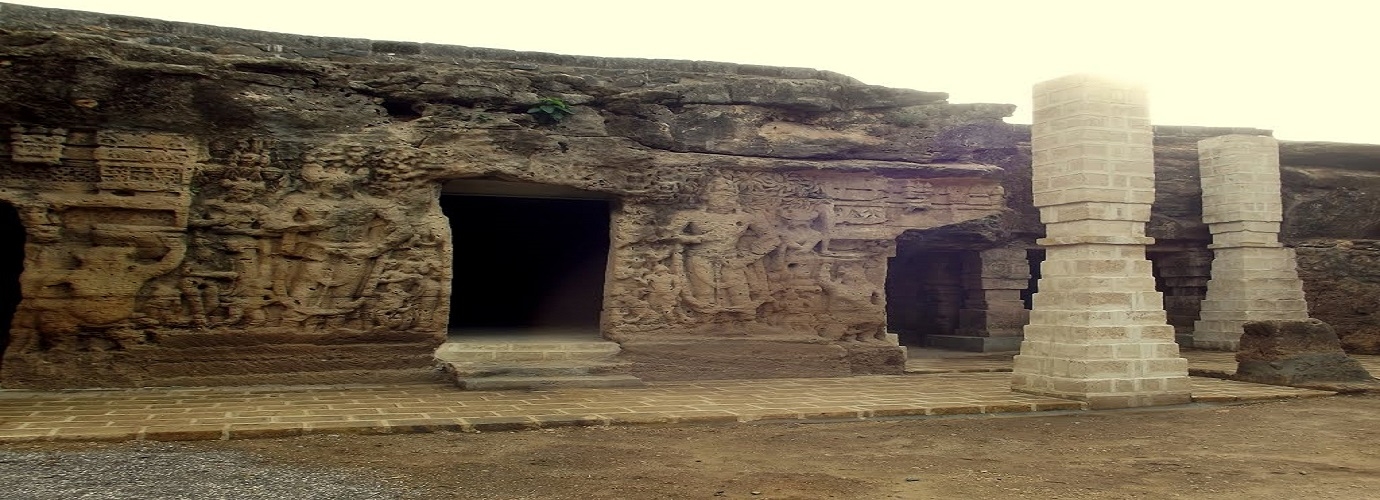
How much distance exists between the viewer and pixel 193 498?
424 centimetres

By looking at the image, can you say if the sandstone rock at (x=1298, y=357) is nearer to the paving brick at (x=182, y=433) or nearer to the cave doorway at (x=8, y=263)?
A: the paving brick at (x=182, y=433)

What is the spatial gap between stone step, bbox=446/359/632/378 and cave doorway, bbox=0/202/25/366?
4889 mm

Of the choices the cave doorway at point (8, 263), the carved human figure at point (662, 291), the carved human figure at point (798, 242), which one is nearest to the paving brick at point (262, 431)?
the carved human figure at point (662, 291)

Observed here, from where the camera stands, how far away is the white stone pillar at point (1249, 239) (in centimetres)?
1328

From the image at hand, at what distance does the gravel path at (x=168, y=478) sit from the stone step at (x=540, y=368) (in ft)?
10.9

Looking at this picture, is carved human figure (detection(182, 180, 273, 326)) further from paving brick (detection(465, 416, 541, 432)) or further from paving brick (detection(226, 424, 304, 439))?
paving brick (detection(465, 416, 541, 432))

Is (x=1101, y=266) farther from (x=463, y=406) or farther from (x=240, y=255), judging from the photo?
(x=240, y=255)

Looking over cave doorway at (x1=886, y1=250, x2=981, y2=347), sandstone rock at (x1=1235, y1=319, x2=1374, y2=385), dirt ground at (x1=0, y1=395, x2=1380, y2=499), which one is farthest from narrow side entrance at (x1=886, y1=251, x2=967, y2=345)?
dirt ground at (x1=0, y1=395, x2=1380, y2=499)

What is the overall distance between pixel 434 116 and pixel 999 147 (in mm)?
6153

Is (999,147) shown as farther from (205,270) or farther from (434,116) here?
(205,270)

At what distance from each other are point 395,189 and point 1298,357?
852 cm

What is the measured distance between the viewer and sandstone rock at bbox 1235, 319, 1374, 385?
9.04 meters

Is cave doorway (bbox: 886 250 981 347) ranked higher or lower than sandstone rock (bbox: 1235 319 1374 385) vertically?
higher

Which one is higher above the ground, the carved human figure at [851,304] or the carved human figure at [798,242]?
the carved human figure at [798,242]
